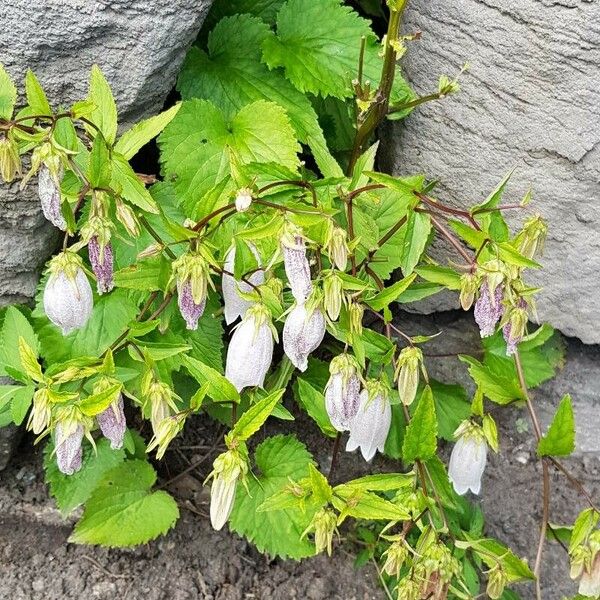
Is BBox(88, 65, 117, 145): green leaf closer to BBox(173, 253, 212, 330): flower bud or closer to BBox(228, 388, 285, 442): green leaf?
BBox(173, 253, 212, 330): flower bud

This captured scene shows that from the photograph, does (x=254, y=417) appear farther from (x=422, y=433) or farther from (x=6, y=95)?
(x=6, y=95)

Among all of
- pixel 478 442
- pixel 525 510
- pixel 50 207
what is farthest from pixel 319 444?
pixel 50 207

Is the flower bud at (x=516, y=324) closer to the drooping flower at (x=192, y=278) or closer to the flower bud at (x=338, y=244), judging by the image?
the flower bud at (x=338, y=244)

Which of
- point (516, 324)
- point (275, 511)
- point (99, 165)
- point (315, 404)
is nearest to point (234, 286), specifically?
point (99, 165)

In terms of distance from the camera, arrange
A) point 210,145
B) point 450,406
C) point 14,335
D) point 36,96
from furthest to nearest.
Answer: point 450,406 < point 210,145 < point 14,335 < point 36,96

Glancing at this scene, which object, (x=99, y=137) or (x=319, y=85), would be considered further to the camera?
(x=319, y=85)

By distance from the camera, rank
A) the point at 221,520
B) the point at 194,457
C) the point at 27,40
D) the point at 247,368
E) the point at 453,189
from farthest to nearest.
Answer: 1. the point at 194,457
2. the point at 453,189
3. the point at 27,40
4. the point at 247,368
5. the point at 221,520

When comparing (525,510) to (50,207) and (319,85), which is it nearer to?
(319,85)
